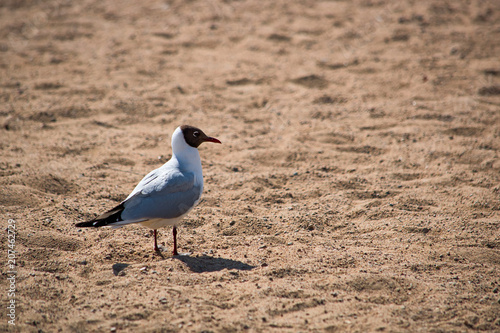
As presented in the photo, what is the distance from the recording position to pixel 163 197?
3.71 metres

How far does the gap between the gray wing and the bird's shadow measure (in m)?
0.35

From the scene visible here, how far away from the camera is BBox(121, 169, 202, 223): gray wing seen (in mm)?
3623

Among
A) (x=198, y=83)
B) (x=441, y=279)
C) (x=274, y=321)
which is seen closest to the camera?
(x=274, y=321)

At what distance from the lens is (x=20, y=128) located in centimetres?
574

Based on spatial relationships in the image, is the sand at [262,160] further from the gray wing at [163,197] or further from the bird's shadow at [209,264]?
the gray wing at [163,197]

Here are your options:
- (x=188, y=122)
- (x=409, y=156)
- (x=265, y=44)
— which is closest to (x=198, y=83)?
(x=188, y=122)

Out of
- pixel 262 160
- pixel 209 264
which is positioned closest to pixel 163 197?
pixel 209 264

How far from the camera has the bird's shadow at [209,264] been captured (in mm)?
3578

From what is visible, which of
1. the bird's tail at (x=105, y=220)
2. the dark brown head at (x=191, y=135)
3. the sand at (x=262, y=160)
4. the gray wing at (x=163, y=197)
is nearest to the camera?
the sand at (x=262, y=160)

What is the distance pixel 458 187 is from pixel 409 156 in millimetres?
720

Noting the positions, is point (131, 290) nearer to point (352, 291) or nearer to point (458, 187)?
point (352, 291)

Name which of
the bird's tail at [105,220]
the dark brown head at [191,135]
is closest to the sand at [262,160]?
→ the bird's tail at [105,220]

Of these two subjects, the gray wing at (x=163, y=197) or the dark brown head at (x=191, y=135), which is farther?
the dark brown head at (x=191, y=135)

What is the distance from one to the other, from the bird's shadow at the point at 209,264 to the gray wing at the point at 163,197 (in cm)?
35
